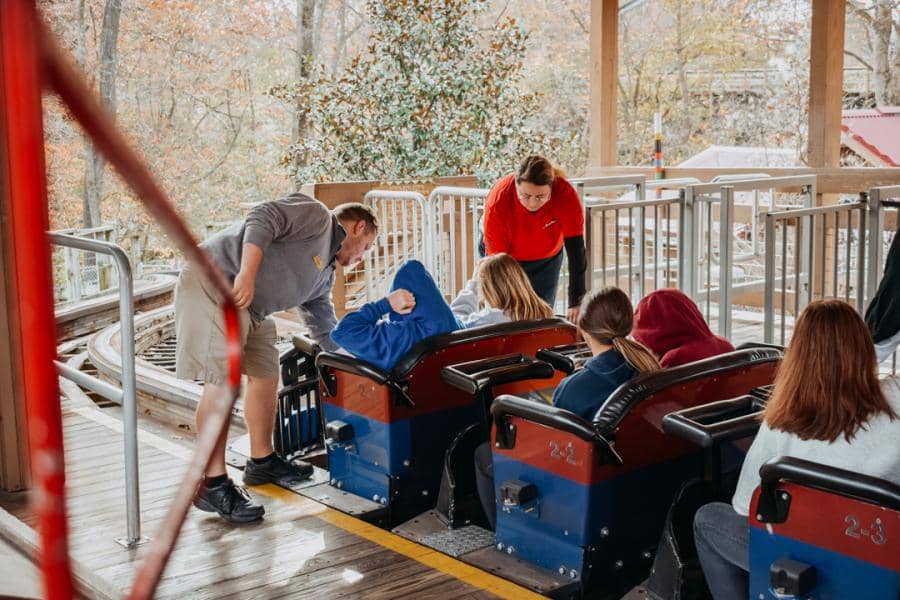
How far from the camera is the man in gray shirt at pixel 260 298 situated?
355cm

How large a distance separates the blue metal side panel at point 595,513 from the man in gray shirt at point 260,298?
108 cm

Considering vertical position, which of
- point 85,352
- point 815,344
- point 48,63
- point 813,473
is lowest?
point 85,352

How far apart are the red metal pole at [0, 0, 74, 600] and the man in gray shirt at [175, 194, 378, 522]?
281 cm

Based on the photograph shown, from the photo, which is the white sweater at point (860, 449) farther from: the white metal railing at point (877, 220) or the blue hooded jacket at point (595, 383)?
the white metal railing at point (877, 220)

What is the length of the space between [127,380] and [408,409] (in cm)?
95

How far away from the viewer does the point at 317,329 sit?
4086 mm

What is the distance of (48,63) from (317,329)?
11.3 feet

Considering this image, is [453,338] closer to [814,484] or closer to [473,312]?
[473,312]

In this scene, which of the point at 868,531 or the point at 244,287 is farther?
the point at 244,287

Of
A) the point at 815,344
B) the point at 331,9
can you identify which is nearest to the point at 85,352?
the point at 815,344

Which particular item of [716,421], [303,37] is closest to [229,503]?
[716,421]

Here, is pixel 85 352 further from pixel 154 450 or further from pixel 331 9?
pixel 331 9

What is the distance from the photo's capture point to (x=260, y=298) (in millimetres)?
3756

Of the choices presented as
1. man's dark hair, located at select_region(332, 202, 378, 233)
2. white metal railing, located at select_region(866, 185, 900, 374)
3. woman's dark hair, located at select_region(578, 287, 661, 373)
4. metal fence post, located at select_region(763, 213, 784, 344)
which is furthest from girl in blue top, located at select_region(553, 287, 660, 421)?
white metal railing, located at select_region(866, 185, 900, 374)
